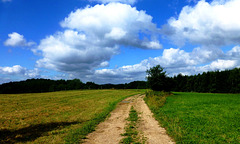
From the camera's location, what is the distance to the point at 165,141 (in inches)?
352

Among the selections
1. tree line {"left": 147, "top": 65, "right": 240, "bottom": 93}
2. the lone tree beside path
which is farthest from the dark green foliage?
the lone tree beside path

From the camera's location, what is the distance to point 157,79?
157 ft

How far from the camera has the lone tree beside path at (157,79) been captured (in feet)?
156

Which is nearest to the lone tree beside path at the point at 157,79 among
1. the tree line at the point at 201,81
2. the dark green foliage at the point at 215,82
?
the tree line at the point at 201,81

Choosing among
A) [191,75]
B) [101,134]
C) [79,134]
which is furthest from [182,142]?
[191,75]

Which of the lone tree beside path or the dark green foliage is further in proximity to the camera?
the dark green foliage

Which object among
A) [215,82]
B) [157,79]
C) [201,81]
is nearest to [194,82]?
[201,81]

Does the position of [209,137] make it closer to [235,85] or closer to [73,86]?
[235,85]

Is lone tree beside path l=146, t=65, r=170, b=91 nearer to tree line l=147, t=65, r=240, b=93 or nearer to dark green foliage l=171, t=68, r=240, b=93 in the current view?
tree line l=147, t=65, r=240, b=93

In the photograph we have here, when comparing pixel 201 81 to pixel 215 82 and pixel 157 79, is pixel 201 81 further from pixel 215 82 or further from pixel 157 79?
pixel 157 79

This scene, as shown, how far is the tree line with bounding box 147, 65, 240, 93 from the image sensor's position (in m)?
48.2

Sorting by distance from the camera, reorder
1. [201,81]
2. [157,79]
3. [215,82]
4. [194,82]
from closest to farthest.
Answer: [157,79] < [215,82] < [201,81] < [194,82]

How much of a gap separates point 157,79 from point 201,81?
150ft

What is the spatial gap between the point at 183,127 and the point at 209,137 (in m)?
2.24
